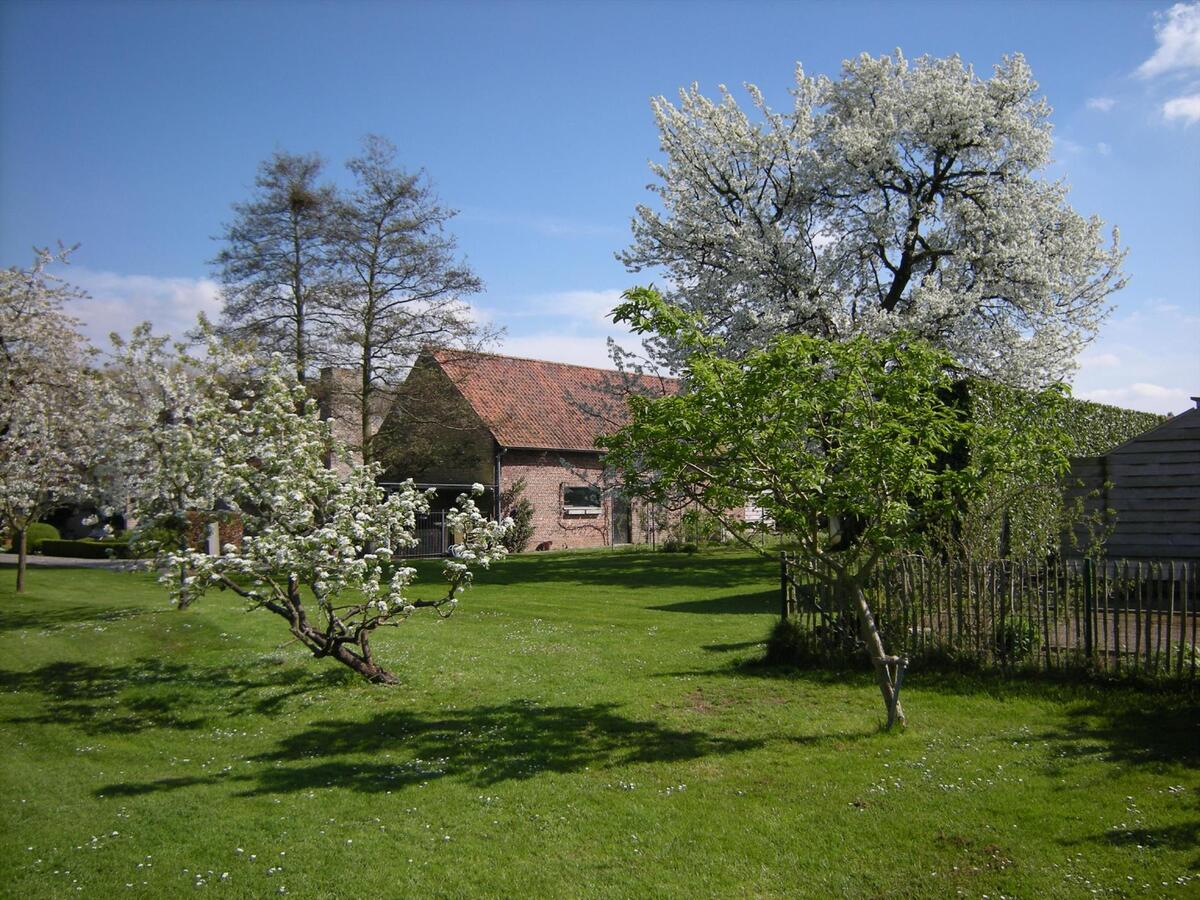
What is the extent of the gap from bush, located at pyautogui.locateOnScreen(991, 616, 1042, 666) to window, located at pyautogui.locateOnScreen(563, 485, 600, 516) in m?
26.2

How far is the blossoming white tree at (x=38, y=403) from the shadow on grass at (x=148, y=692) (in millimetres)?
8684

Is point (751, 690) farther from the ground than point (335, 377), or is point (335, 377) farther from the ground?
point (335, 377)

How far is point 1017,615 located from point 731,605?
785 centimetres

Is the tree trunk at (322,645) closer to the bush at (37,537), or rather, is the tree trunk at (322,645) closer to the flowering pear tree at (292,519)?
the flowering pear tree at (292,519)

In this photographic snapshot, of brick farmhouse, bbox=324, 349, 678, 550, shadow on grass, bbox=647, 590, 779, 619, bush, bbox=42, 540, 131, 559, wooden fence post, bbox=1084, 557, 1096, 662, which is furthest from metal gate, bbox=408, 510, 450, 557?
wooden fence post, bbox=1084, 557, 1096, 662

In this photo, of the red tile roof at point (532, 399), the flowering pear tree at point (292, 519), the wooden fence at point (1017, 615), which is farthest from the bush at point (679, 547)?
the flowering pear tree at point (292, 519)

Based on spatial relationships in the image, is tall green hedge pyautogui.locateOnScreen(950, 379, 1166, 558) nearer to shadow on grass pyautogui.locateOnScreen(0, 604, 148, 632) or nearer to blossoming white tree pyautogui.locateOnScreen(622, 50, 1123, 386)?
blossoming white tree pyautogui.locateOnScreen(622, 50, 1123, 386)

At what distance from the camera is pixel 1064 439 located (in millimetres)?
8812

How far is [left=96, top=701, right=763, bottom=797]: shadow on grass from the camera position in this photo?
7.80 metres

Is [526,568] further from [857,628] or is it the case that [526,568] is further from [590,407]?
[857,628]

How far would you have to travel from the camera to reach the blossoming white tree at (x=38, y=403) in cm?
2014

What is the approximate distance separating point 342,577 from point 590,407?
53.1 ft

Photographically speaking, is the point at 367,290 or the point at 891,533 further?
the point at 367,290

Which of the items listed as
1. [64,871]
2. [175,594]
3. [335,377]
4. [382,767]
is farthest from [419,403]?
[64,871]
